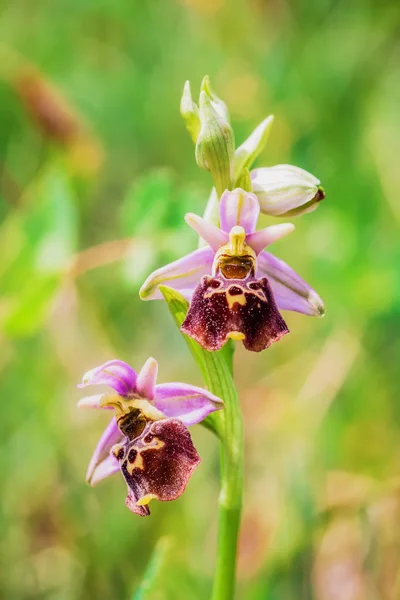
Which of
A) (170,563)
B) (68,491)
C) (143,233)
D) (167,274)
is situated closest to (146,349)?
(68,491)

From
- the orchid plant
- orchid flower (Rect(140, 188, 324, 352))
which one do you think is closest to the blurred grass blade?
the orchid plant

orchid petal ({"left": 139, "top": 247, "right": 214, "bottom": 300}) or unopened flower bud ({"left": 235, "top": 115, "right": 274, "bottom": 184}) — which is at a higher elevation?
unopened flower bud ({"left": 235, "top": 115, "right": 274, "bottom": 184})

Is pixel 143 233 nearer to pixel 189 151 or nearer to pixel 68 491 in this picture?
pixel 68 491

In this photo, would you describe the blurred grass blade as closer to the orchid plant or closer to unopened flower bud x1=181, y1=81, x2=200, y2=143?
the orchid plant

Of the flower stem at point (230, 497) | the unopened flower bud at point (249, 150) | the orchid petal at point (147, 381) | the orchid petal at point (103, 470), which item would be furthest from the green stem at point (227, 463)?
the unopened flower bud at point (249, 150)

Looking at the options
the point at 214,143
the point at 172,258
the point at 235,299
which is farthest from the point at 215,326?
the point at 172,258

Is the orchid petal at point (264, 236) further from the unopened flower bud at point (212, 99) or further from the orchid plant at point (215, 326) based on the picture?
the unopened flower bud at point (212, 99)

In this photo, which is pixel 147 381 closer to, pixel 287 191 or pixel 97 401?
pixel 97 401
